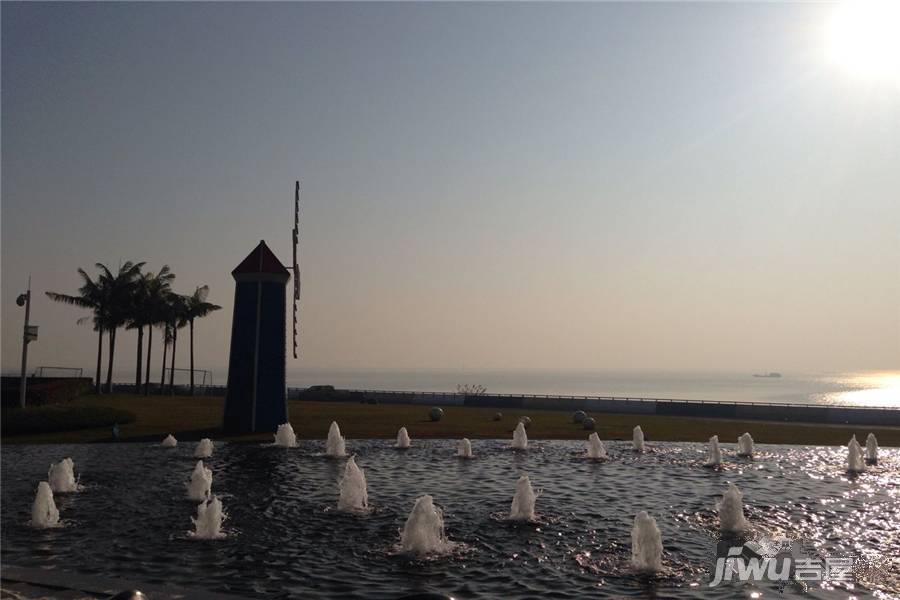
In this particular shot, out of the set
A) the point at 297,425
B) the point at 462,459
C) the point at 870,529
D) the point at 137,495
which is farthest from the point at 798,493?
the point at 297,425

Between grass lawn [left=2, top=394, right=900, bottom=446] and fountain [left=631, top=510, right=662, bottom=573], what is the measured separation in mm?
21925

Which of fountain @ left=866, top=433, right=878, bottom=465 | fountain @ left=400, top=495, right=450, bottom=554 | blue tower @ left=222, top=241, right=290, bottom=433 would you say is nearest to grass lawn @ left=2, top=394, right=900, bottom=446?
blue tower @ left=222, top=241, right=290, bottom=433

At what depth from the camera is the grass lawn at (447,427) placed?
34.2 metres

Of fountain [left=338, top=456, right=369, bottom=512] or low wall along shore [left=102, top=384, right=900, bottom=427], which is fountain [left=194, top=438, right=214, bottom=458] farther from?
low wall along shore [left=102, top=384, right=900, bottom=427]

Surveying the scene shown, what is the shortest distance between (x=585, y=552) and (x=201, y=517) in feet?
26.6

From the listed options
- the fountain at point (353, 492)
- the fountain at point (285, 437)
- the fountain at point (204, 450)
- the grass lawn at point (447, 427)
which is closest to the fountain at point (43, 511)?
the fountain at point (353, 492)

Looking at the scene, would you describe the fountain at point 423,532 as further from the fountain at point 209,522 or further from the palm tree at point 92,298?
the palm tree at point 92,298

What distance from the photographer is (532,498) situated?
1700cm

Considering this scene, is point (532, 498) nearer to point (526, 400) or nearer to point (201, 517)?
point (201, 517)

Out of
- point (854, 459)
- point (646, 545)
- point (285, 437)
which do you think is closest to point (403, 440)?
point (285, 437)

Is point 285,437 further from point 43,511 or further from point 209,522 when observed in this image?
point 209,522

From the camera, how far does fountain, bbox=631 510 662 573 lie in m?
13.1

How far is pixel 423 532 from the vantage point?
1421cm

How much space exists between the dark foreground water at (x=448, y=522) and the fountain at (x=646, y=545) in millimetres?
361
